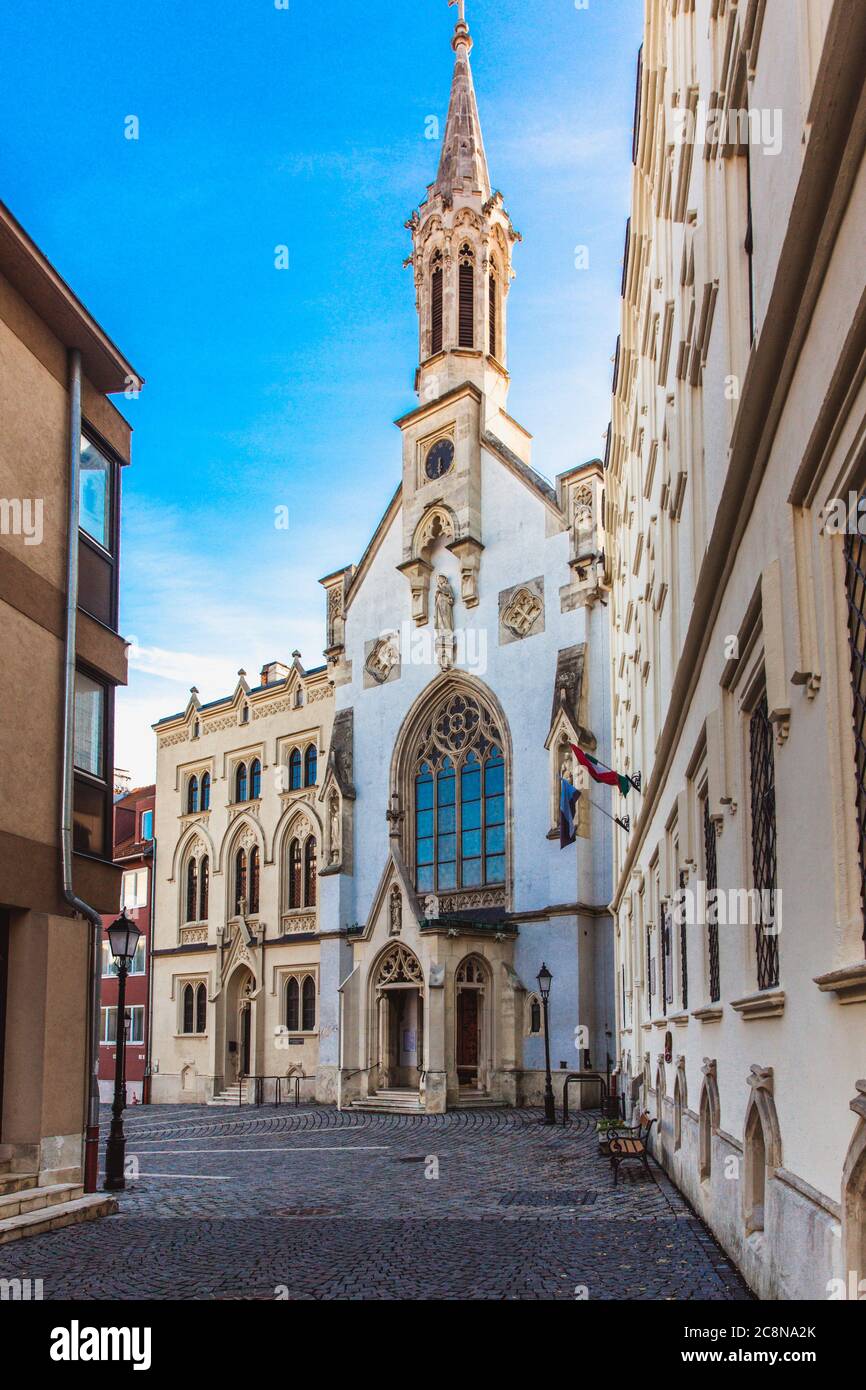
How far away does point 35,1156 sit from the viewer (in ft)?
42.6

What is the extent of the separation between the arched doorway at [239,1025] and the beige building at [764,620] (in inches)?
986

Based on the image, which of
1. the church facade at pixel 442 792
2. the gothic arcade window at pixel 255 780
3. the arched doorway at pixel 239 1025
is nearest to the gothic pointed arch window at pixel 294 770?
the church facade at pixel 442 792

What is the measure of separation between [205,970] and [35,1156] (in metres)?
28.4

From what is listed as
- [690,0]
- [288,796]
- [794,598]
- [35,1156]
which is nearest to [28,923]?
[35,1156]

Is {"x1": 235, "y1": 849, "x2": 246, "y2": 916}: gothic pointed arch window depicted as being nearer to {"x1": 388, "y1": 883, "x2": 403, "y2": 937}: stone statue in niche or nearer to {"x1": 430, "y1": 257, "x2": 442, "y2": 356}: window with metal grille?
{"x1": 388, "y1": 883, "x2": 403, "y2": 937}: stone statue in niche

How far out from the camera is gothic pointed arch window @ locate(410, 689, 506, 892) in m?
33.1

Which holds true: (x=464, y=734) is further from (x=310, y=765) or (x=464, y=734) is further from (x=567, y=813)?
(x=567, y=813)

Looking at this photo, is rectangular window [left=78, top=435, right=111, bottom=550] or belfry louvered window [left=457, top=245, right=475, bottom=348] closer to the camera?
rectangular window [left=78, top=435, right=111, bottom=550]

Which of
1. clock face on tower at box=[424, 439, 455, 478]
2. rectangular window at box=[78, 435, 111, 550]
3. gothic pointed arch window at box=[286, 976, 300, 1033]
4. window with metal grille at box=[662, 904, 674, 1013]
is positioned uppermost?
clock face on tower at box=[424, 439, 455, 478]

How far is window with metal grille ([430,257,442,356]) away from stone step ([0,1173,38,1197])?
30.0 m

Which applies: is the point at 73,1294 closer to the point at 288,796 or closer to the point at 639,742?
the point at 639,742

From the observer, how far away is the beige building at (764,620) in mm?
5055

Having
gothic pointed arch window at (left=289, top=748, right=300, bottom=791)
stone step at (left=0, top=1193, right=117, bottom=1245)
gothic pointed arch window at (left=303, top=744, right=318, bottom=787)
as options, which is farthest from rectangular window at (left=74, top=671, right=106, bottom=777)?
gothic pointed arch window at (left=289, top=748, right=300, bottom=791)

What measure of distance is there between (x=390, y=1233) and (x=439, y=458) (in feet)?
91.0
